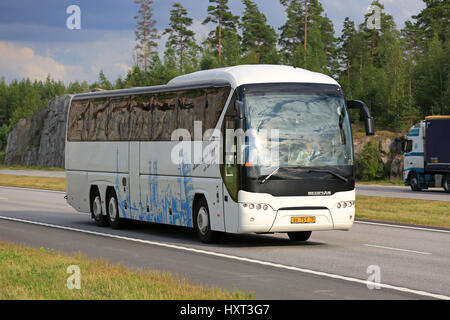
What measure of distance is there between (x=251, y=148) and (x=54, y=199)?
844 inches

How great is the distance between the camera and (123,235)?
65.7 feet

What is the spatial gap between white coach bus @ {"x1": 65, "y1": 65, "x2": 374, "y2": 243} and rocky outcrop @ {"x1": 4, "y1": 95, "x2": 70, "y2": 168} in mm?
82080

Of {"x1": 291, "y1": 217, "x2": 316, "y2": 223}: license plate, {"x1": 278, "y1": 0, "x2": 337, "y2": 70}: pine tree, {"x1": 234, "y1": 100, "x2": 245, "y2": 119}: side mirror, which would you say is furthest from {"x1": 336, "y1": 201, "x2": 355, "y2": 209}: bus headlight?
{"x1": 278, "y1": 0, "x2": 337, "y2": 70}: pine tree

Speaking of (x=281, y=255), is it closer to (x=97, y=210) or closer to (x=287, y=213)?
(x=287, y=213)

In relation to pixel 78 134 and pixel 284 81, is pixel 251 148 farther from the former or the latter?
pixel 78 134

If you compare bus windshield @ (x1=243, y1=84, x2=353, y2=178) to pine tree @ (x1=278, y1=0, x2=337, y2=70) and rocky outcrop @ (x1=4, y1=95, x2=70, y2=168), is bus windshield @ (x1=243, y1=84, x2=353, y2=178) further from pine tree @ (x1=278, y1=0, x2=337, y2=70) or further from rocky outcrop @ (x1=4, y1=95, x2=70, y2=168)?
rocky outcrop @ (x1=4, y1=95, x2=70, y2=168)

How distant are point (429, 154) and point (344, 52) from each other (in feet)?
239

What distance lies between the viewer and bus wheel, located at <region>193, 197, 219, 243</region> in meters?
17.4

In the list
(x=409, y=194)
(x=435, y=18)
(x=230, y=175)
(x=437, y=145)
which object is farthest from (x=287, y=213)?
(x=435, y=18)

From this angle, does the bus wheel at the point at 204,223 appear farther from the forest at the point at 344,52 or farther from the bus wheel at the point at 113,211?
the forest at the point at 344,52

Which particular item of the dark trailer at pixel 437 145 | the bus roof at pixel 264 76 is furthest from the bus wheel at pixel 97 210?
the dark trailer at pixel 437 145

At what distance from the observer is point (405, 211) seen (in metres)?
27.4

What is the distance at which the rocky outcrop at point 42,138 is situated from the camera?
335 feet
